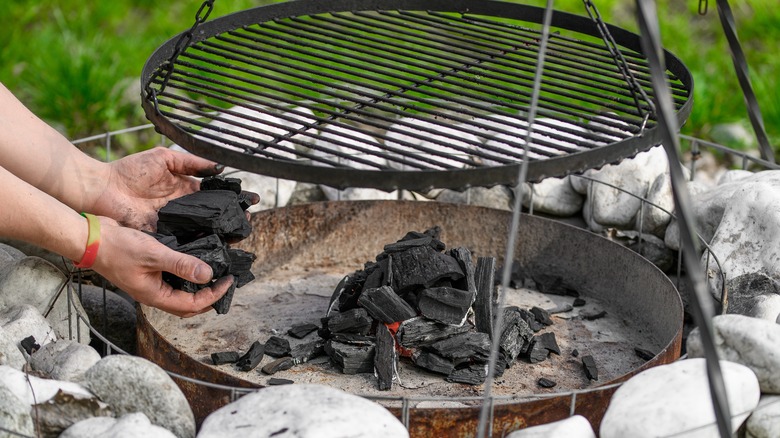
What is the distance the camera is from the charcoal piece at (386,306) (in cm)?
223

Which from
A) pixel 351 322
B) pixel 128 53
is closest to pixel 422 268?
pixel 351 322

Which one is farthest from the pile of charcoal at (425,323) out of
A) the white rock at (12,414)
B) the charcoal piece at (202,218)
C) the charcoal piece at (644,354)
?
the white rock at (12,414)

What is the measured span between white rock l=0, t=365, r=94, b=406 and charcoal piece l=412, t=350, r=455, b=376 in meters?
0.74

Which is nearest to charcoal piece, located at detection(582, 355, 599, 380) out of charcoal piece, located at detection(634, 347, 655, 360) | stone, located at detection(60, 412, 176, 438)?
charcoal piece, located at detection(634, 347, 655, 360)

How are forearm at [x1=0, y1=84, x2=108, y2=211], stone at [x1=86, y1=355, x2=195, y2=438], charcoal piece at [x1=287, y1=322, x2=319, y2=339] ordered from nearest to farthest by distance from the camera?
stone at [x1=86, y1=355, x2=195, y2=438] < forearm at [x1=0, y1=84, x2=108, y2=211] < charcoal piece at [x1=287, y1=322, x2=319, y2=339]

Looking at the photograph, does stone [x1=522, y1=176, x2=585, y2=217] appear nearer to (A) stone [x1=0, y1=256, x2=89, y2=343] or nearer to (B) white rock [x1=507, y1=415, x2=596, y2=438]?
(B) white rock [x1=507, y1=415, x2=596, y2=438]

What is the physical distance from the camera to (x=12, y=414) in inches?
68.0

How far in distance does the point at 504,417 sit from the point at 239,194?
0.89m

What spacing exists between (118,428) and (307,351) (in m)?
0.68

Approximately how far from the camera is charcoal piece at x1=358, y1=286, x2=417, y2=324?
2.23 m

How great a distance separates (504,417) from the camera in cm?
187

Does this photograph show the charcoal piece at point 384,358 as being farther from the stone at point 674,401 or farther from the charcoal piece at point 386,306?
the stone at point 674,401

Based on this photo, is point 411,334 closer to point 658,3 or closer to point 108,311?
point 108,311

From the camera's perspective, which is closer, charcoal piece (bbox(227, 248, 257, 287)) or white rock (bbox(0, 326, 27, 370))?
white rock (bbox(0, 326, 27, 370))
